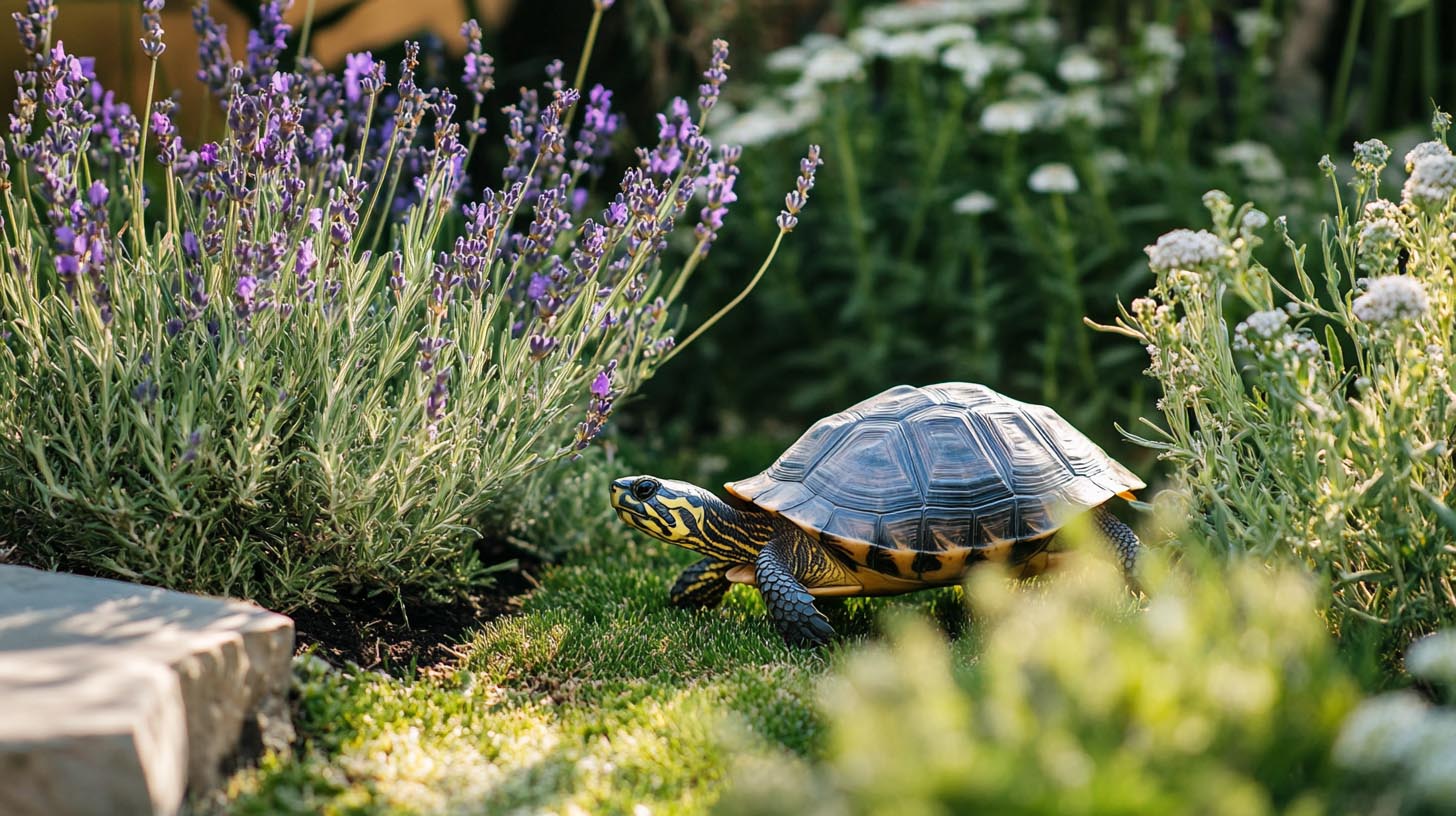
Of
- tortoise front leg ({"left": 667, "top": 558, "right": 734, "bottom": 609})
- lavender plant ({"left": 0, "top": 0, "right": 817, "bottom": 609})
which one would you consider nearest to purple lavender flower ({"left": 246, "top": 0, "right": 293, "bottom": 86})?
lavender plant ({"left": 0, "top": 0, "right": 817, "bottom": 609})

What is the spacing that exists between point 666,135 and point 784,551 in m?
1.32

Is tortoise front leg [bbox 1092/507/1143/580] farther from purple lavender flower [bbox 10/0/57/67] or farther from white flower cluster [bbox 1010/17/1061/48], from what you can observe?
white flower cluster [bbox 1010/17/1061/48]

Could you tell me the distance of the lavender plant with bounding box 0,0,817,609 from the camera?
3.01 meters

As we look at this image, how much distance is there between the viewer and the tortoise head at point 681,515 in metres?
3.62

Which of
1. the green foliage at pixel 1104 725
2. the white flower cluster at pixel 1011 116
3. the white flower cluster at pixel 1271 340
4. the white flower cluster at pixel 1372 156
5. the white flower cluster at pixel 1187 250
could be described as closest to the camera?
the green foliage at pixel 1104 725

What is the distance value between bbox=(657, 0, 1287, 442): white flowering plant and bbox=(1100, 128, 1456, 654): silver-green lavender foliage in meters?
2.45

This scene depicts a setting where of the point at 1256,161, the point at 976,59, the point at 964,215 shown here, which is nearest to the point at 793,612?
the point at 964,215

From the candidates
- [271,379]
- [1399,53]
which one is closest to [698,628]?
[271,379]

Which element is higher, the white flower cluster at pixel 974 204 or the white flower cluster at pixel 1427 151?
the white flower cluster at pixel 1427 151

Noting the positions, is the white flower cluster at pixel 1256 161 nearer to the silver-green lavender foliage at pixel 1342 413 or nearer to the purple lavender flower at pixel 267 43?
the silver-green lavender foliage at pixel 1342 413

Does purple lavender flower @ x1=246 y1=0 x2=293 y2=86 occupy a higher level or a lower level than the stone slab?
higher

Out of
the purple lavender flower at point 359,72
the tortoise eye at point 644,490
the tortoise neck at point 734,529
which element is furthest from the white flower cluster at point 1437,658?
the purple lavender flower at point 359,72

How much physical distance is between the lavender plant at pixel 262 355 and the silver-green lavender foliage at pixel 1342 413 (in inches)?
47.3

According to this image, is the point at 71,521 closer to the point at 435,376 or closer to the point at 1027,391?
the point at 435,376
